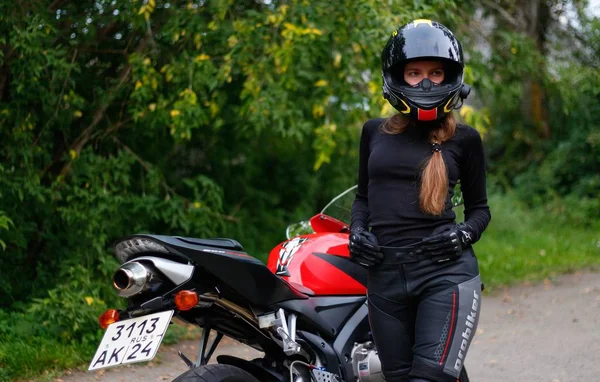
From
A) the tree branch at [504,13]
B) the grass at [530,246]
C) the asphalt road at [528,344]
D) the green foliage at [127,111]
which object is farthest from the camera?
the tree branch at [504,13]

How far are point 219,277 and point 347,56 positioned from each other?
4.17 meters

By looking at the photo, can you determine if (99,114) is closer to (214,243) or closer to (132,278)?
(214,243)


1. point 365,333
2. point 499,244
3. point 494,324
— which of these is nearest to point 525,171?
point 499,244

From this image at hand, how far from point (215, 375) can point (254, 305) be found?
1.47 feet

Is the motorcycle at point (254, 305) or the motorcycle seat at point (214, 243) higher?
the motorcycle seat at point (214, 243)

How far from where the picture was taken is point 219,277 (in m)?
3.45

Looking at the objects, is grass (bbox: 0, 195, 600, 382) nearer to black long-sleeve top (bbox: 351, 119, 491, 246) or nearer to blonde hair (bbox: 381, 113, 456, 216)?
black long-sleeve top (bbox: 351, 119, 491, 246)

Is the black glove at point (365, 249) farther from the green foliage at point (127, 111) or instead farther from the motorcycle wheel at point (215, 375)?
the green foliage at point (127, 111)

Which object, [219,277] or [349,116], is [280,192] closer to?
[349,116]

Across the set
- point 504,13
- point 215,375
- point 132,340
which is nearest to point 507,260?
point 504,13

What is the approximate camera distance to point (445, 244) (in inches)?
132

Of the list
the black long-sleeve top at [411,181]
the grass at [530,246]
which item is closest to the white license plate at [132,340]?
the black long-sleeve top at [411,181]

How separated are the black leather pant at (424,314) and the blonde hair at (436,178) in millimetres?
226

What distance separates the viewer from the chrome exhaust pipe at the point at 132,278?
3273 millimetres
